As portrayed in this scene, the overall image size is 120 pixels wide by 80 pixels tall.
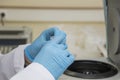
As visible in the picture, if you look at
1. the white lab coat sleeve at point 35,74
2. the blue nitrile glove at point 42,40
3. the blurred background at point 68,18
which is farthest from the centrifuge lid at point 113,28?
the blurred background at point 68,18

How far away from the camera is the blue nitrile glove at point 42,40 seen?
0.99m

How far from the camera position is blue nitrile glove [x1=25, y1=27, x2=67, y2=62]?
99 cm

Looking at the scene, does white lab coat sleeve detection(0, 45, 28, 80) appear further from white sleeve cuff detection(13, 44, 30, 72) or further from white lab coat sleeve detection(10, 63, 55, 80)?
white lab coat sleeve detection(10, 63, 55, 80)

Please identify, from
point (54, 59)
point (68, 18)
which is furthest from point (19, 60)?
point (68, 18)

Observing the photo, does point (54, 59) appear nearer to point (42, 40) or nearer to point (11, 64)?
point (42, 40)

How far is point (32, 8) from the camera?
2.15m

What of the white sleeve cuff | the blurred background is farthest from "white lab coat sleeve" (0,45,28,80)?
the blurred background

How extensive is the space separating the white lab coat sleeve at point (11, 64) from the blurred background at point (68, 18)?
3.49ft

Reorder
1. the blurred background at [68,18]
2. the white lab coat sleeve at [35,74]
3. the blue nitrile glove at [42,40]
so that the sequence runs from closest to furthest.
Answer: the white lab coat sleeve at [35,74]
the blue nitrile glove at [42,40]
the blurred background at [68,18]

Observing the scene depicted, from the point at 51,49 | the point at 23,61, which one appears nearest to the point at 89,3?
the point at 23,61

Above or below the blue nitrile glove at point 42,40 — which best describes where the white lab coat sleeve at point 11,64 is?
below

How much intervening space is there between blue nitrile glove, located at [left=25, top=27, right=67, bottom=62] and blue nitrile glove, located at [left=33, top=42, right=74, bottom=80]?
9 centimetres

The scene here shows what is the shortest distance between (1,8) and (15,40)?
58cm

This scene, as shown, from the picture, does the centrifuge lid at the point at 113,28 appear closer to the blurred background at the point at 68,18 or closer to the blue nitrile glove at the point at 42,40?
the blue nitrile glove at the point at 42,40
